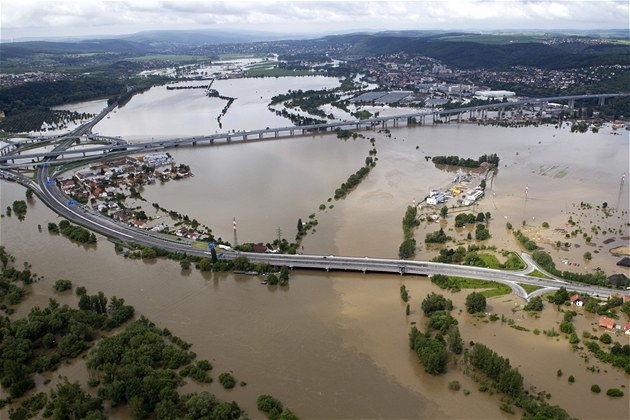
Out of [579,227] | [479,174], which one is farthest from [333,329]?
[479,174]

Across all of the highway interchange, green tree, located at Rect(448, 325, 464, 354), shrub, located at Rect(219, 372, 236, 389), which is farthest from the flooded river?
green tree, located at Rect(448, 325, 464, 354)

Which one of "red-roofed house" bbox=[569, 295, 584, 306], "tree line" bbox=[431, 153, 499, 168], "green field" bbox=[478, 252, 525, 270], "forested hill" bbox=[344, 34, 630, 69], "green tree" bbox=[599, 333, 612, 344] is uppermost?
"forested hill" bbox=[344, 34, 630, 69]

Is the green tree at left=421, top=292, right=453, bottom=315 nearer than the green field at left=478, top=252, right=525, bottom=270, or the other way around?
the green tree at left=421, top=292, right=453, bottom=315

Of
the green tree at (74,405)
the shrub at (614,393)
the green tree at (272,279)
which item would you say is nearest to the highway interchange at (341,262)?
the green tree at (272,279)

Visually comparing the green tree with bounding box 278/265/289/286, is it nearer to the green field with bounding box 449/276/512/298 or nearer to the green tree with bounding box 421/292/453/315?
the green tree with bounding box 421/292/453/315

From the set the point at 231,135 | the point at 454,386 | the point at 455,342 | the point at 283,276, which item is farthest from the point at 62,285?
the point at 231,135

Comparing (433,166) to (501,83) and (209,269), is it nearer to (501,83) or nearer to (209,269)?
(209,269)
